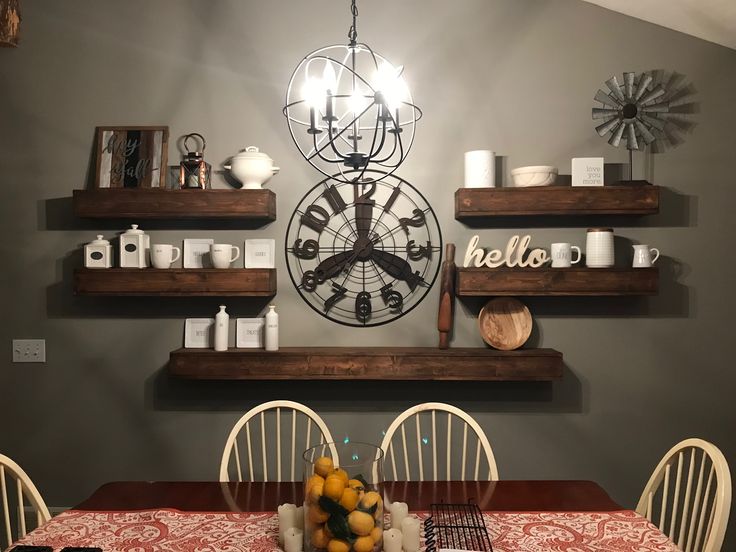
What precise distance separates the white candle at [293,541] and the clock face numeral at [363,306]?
1451mm

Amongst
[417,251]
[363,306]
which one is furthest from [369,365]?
[417,251]

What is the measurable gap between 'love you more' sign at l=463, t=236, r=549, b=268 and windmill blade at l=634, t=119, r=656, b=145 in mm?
640

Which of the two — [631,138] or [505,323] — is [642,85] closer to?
[631,138]

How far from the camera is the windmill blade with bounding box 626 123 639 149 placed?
2.71 m

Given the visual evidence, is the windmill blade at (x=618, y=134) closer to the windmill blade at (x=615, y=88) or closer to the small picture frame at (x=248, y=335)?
the windmill blade at (x=615, y=88)

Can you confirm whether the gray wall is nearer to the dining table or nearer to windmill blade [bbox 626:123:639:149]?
windmill blade [bbox 626:123:639:149]

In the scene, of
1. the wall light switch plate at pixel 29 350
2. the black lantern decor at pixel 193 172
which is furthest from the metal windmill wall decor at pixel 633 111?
the wall light switch plate at pixel 29 350

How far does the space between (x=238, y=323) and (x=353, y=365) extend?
22.6 inches

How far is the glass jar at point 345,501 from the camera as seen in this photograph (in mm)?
1300

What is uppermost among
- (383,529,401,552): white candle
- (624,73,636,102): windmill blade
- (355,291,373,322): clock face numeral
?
(624,73,636,102): windmill blade

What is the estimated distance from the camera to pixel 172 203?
2.71m

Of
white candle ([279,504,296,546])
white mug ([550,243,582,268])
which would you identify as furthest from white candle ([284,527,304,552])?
white mug ([550,243,582,268])

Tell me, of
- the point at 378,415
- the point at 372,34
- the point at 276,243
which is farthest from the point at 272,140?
the point at 378,415

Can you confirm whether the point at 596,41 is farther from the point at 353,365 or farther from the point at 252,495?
the point at 252,495
